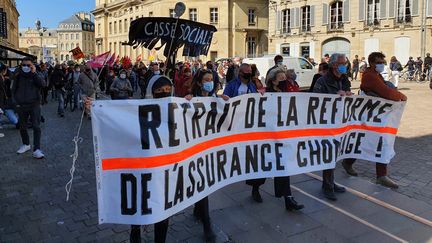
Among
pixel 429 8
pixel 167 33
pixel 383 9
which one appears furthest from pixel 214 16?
pixel 167 33

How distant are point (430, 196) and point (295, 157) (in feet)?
7.14

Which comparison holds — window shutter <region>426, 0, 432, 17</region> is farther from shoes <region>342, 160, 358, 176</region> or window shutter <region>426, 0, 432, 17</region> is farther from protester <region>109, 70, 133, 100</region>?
shoes <region>342, 160, 358, 176</region>

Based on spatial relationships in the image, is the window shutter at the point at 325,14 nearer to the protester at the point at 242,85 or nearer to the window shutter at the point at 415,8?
the window shutter at the point at 415,8

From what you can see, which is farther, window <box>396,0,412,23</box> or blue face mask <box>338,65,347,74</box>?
window <box>396,0,412,23</box>

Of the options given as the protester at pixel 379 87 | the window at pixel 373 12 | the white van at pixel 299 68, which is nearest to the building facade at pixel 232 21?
the window at pixel 373 12

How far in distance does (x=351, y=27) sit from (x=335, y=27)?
179 cm

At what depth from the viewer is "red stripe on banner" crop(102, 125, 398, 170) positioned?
345cm

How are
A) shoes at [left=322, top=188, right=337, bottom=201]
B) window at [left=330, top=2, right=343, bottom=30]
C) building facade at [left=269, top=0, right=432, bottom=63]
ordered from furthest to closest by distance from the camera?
1. window at [left=330, top=2, right=343, bottom=30]
2. building facade at [left=269, top=0, right=432, bottom=63]
3. shoes at [left=322, top=188, right=337, bottom=201]

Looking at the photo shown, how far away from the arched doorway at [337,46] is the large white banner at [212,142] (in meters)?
35.6

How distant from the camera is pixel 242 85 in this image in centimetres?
548

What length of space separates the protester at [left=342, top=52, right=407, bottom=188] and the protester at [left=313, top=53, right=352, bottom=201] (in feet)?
1.78

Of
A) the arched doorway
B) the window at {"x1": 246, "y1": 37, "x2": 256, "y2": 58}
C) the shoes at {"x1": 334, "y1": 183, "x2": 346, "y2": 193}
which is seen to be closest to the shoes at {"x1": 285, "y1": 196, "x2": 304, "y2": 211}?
the shoes at {"x1": 334, "y1": 183, "x2": 346, "y2": 193}

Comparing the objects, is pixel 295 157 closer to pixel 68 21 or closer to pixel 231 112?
pixel 231 112

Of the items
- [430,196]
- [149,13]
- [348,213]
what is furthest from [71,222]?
[149,13]
